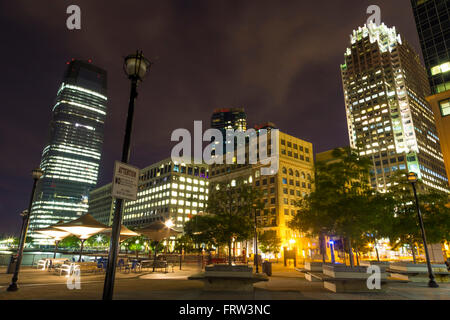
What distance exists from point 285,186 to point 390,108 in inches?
3815

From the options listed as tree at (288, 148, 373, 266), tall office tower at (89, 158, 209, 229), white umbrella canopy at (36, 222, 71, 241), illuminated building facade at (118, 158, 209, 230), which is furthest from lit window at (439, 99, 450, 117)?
illuminated building facade at (118, 158, 209, 230)

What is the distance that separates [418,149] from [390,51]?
6147cm

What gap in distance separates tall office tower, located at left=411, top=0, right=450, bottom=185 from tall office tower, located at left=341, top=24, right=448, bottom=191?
88423mm

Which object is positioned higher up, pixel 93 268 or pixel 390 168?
pixel 390 168

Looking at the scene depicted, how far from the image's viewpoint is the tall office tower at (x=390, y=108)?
12688 cm

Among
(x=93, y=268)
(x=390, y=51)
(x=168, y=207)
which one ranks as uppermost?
A: (x=390, y=51)

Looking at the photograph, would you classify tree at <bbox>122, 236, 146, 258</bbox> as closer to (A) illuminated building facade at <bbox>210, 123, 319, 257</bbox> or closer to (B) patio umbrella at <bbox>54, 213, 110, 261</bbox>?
(A) illuminated building facade at <bbox>210, 123, 319, 257</bbox>

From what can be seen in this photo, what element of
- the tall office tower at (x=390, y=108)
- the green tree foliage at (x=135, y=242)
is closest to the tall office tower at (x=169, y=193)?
the green tree foliage at (x=135, y=242)

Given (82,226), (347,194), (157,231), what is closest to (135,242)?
(157,231)

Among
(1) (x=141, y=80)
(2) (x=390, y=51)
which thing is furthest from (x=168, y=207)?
(2) (x=390, y=51)
